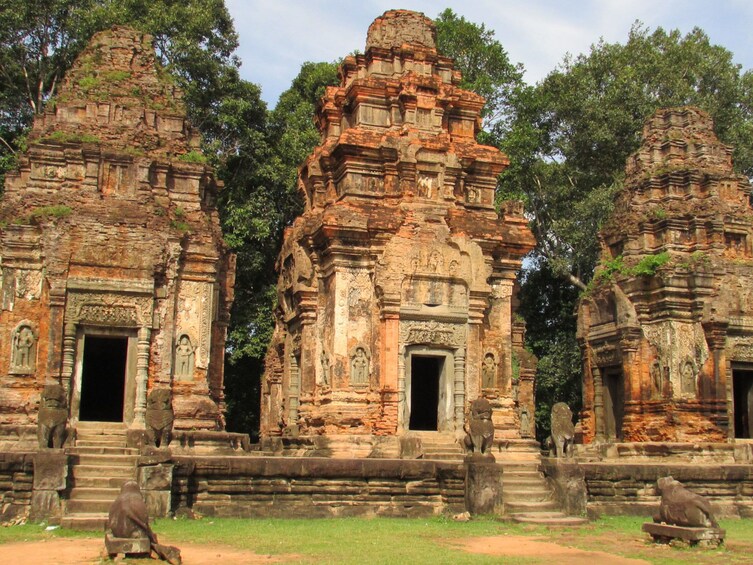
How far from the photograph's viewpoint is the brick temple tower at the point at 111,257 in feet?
52.2

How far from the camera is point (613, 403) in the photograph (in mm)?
21500

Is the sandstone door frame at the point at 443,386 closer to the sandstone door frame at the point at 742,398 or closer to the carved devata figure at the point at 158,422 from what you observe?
the carved devata figure at the point at 158,422

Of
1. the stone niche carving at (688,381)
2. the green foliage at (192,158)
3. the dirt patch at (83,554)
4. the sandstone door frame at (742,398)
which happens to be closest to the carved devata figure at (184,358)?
the green foliage at (192,158)

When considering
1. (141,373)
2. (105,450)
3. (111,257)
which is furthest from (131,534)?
(111,257)

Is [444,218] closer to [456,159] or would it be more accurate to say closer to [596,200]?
[456,159]

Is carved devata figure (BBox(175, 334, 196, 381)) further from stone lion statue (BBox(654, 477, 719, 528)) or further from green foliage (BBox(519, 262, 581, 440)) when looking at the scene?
green foliage (BBox(519, 262, 581, 440))

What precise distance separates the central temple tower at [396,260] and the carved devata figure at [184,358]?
2084 mm

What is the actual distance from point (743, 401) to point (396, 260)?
11.1m

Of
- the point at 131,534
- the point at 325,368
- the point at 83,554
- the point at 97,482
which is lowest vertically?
the point at 83,554

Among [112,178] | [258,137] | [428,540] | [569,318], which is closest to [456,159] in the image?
[112,178]

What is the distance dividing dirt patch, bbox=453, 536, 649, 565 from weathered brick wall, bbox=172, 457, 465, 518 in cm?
228

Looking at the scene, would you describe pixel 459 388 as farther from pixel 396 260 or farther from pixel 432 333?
pixel 396 260

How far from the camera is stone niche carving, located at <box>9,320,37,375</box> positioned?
15.9m

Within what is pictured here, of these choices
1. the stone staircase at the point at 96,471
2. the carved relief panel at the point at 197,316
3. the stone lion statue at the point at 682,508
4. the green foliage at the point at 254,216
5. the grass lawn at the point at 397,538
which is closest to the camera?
the grass lawn at the point at 397,538
